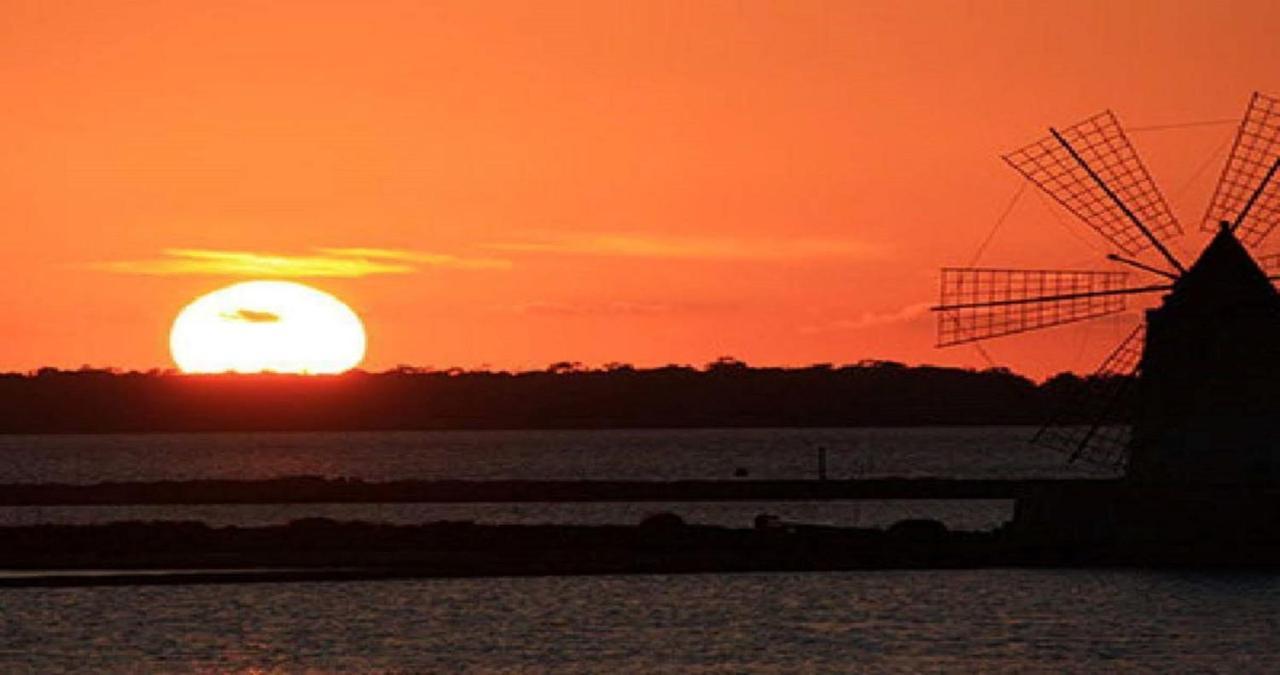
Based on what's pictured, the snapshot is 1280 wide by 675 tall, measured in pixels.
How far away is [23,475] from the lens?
15725cm

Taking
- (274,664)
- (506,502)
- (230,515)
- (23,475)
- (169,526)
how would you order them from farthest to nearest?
(23,475) → (506,502) → (230,515) → (169,526) → (274,664)

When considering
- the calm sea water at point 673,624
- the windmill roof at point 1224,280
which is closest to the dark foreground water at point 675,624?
the calm sea water at point 673,624

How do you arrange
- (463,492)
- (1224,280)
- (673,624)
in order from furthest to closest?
(463,492) → (1224,280) → (673,624)

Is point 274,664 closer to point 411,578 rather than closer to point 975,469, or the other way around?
point 411,578

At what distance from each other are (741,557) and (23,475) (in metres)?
100

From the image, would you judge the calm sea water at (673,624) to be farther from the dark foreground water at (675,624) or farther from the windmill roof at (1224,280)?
the windmill roof at (1224,280)

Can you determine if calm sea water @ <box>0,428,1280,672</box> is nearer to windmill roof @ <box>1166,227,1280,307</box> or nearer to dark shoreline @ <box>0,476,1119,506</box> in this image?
windmill roof @ <box>1166,227,1280,307</box>

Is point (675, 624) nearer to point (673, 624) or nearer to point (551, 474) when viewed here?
point (673, 624)

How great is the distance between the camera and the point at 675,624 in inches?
2021

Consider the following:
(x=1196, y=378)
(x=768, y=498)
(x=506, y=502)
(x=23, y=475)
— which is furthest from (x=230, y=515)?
(x=23, y=475)

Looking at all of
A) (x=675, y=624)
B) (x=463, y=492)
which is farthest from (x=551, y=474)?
(x=675, y=624)

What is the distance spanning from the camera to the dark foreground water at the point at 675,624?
150 feet

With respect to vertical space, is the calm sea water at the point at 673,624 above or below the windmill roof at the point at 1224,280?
below

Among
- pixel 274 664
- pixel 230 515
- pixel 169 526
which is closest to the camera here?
pixel 274 664
